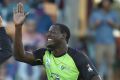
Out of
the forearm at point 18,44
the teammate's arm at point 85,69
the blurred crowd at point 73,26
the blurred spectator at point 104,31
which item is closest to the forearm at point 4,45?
the forearm at point 18,44

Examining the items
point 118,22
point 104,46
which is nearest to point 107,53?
point 104,46

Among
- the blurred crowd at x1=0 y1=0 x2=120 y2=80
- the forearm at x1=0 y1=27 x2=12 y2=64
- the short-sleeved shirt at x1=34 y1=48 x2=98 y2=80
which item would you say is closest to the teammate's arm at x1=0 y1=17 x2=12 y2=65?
the forearm at x1=0 y1=27 x2=12 y2=64

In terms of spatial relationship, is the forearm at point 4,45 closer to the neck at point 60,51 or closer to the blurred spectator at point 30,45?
the neck at point 60,51

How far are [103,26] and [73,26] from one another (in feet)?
2.86

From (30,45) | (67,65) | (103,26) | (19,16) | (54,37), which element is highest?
(19,16)

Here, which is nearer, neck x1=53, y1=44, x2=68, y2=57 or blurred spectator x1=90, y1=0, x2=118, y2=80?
neck x1=53, y1=44, x2=68, y2=57

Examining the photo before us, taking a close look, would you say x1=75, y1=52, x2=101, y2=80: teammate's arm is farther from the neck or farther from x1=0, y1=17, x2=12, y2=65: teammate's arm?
x1=0, y1=17, x2=12, y2=65: teammate's arm

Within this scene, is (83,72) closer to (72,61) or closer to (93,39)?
(72,61)

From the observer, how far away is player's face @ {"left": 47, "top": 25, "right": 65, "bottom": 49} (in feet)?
35.5

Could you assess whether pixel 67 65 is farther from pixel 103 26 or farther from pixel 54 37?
pixel 103 26

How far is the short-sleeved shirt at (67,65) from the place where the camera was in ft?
35.5

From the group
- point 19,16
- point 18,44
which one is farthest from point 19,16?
point 18,44

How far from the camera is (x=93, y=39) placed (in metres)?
18.8

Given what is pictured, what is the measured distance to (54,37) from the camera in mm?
10883
